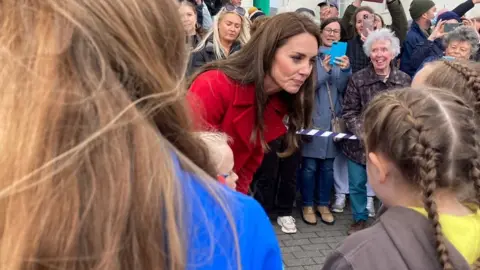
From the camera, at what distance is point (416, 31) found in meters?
5.77

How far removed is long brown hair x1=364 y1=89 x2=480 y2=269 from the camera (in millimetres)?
1414

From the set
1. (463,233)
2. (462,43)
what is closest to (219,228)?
(463,233)

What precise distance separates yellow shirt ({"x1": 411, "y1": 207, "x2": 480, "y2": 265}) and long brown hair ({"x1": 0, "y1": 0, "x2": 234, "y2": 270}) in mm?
973

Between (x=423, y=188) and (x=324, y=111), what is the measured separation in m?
3.53

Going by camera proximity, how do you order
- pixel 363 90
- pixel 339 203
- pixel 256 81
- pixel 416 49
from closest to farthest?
1. pixel 256 81
2. pixel 363 90
3. pixel 339 203
4. pixel 416 49

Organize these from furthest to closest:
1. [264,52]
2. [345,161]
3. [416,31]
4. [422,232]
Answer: [416,31]
[345,161]
[264,52]
[422,232]

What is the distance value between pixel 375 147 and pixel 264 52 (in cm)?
106

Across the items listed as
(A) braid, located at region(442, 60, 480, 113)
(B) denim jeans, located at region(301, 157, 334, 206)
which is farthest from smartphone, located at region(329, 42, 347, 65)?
(A) braid, located at region(442, 60, 480, 113)

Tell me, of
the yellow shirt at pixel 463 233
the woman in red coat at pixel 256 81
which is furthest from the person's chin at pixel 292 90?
the yellow shirt at pixel 463 233

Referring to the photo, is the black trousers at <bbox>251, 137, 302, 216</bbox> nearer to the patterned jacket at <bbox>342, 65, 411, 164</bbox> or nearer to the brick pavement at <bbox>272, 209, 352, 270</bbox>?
the brick pavement at <bbox>272, 209, 352, 270</bbox>

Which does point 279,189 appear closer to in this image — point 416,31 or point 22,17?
point 416,31

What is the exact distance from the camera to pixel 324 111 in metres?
4.89

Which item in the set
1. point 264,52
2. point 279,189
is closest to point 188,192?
point 264,52

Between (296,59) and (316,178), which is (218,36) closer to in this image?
(316,178)
